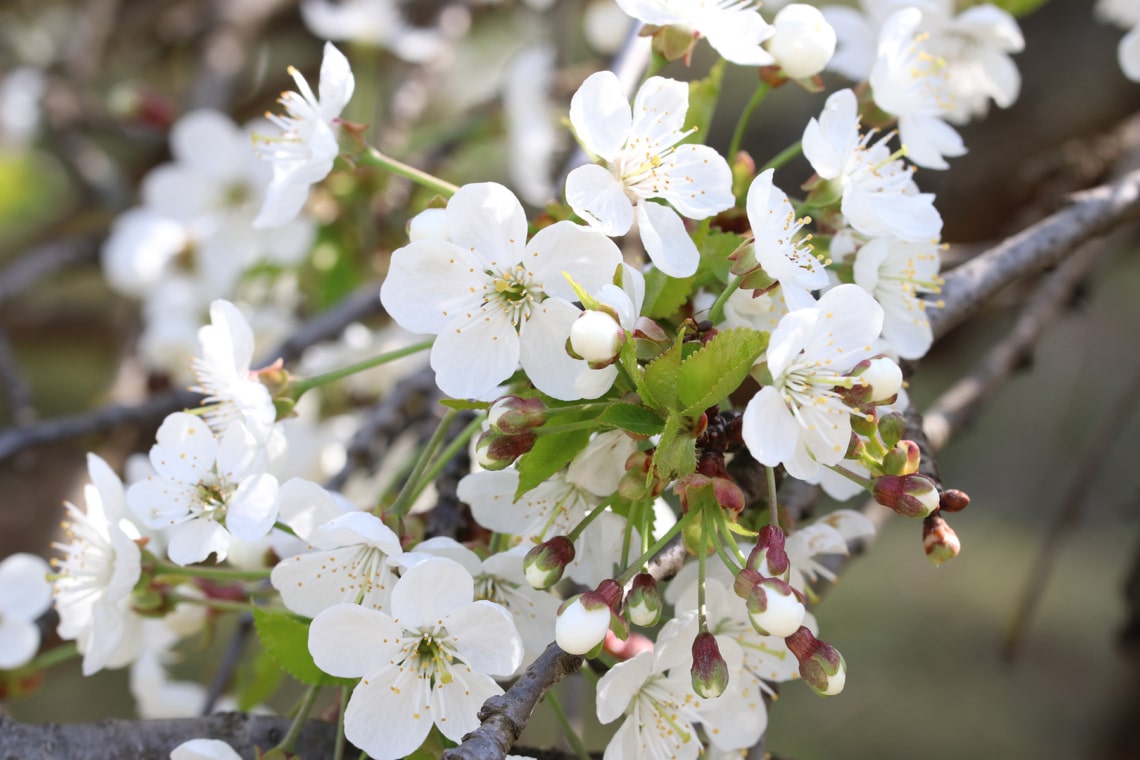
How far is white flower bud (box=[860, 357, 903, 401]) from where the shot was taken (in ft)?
2.19

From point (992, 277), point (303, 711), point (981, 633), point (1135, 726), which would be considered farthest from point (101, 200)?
point (981, 633)

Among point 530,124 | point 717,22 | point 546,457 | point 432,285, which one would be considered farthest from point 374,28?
point 546,457

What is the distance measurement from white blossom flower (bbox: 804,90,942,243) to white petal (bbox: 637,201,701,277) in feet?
0.41

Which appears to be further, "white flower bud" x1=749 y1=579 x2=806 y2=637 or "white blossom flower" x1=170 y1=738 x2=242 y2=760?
"white blossom flower" x1=170 y1=738 x2=242 y2=760

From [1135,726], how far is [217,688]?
170cm

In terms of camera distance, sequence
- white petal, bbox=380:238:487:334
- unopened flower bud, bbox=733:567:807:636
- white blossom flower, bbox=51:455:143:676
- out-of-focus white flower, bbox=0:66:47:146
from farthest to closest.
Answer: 1. out-of-focus white flower, bbox=0:66:47:146
2. white blossom flower, bbox=51:455:143:676
3. white petal, bbox=380:238:487:334
4. unopened flower bud, bbox=733:567:807:636

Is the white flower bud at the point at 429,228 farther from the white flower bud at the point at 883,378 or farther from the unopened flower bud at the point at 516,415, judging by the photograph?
the white flower bud at the point at 883,378

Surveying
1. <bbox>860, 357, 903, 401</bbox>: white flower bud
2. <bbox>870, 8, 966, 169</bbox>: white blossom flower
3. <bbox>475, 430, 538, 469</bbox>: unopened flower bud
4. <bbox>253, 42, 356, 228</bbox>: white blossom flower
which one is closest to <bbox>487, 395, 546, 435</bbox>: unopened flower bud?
<bbox>475, 430, 538, 469</bbox>: unopened flower bud

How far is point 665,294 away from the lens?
0.77 meters

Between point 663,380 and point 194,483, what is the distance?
39cm

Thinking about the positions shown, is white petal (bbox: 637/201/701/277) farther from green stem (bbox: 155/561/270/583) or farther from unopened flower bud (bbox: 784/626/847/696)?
green stem (bbox: 155/561/270/583)

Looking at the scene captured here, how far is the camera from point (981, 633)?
9.59 ft

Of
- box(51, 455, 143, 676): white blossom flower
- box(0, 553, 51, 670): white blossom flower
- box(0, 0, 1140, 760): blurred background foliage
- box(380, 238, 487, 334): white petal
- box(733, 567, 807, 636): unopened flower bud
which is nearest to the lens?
box(733, 567, 807, 636): unopened flower bud

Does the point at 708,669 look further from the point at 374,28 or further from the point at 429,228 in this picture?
the point at 374,28
